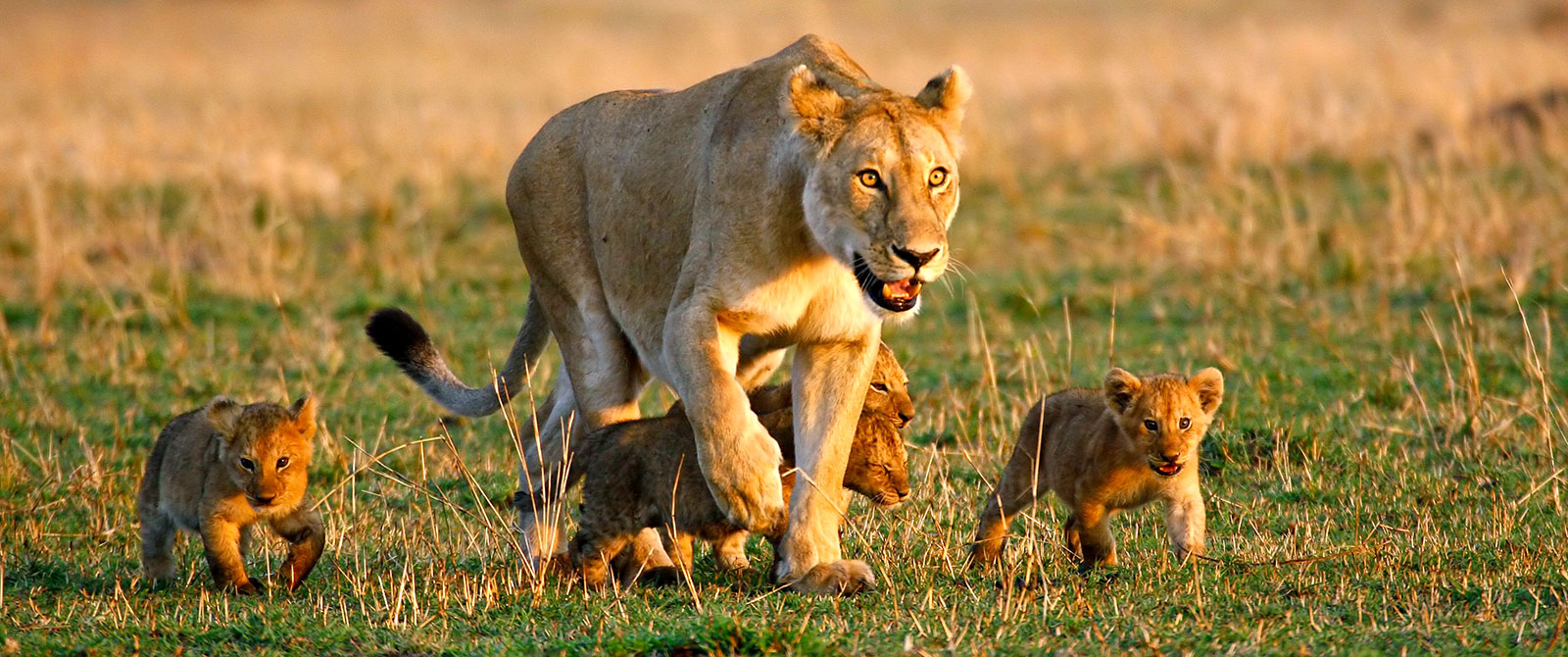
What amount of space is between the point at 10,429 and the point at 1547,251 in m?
9.75

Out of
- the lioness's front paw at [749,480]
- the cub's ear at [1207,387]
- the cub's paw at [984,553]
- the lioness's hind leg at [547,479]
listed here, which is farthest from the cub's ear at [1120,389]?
the lioness's hind leg at [547,479]

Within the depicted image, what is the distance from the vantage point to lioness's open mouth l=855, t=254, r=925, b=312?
5344mm

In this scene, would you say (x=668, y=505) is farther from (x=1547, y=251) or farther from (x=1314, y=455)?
(x=1547, y=251)

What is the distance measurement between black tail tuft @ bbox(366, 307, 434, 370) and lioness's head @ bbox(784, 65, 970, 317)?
2.05m

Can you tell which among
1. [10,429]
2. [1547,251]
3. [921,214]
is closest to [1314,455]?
[921,214]

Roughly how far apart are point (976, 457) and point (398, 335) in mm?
2645

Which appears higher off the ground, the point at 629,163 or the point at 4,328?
the point at 629,163

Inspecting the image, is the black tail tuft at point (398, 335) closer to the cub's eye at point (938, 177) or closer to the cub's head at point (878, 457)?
the cub's head at point (878, 457)

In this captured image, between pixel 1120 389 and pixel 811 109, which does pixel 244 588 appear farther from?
pixel 1120 389

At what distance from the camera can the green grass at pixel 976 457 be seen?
518 cm

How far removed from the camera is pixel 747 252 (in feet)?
18.5

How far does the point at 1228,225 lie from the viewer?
46.5 feet

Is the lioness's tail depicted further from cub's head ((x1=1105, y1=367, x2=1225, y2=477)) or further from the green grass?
cub's head ((x1=1105, y1=367, x2=1225, y2=477))

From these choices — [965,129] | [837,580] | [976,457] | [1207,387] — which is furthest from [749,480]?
[965,129]
